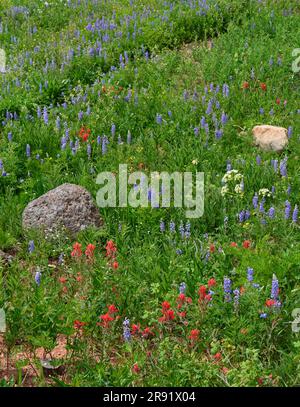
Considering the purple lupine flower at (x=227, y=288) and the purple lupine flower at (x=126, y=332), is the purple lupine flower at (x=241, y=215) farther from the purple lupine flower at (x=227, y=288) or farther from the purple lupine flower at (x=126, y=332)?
the purple lupine flower at (x=126, y=332)

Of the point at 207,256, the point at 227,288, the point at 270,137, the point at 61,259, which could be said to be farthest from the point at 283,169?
the point at 61,259

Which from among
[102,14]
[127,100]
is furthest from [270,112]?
[102,14]

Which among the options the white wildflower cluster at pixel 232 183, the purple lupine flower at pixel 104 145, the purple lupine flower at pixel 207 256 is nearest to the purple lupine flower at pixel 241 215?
the white wildflower cluster at pixel 232 183

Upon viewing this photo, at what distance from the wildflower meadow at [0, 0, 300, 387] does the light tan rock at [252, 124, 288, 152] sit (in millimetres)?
21

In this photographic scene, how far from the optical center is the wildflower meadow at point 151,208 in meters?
4.93

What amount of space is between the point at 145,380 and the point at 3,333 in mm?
1358

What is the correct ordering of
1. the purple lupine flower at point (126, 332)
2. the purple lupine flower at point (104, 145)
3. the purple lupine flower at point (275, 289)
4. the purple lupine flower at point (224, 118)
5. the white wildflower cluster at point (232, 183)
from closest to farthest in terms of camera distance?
the purple lupine flower at point (126, 332) → the purple lupine flower at point (275, 289) → the white wildflower cluster at point (232, 183) → the purple lupine flower at point (104, 145) → the purple lupine flower at point (224, 118)

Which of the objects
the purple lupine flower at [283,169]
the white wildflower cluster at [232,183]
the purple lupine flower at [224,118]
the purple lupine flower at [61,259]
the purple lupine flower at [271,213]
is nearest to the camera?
the purple lupine flower at [61,259]

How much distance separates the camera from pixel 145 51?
1155cm

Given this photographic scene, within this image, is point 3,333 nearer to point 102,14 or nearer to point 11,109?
point 11,109

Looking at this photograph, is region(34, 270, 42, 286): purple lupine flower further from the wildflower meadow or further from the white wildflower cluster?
the white wildflower cluster

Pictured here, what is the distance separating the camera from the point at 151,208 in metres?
6.65

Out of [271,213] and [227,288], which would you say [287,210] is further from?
[227,288]

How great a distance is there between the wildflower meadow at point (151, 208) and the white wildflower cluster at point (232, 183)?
2 centimetres
